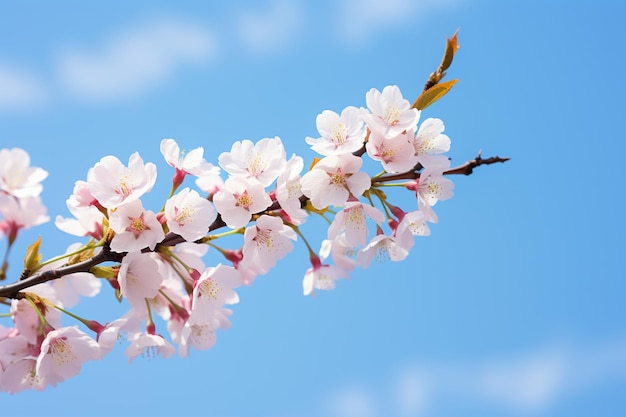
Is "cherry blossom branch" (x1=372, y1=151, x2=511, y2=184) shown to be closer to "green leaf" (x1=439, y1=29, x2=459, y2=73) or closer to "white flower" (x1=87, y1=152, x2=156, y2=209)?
"green leaf" (x1=439, y1=29, x2=459, y2=73)

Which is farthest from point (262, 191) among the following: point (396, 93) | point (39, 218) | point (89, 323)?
point (39, 218)

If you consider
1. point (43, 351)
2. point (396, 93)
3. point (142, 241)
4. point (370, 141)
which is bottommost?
point (43, 351)

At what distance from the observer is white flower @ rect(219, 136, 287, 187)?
2.76 metres

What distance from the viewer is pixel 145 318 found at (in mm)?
3293

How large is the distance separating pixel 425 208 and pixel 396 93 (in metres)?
0.50

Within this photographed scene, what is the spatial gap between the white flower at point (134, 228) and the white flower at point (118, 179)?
0.23 feet

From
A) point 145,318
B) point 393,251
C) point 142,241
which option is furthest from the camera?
point 145,318

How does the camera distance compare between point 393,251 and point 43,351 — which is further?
point 393,251

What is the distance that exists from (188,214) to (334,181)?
0.60m

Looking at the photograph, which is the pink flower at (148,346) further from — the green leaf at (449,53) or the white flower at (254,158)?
the green leaf at (449,53)

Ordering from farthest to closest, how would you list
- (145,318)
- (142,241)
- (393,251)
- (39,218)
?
(39,218) < (145,318) < (393,251) < (142,241)

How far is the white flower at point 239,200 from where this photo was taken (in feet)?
8.80

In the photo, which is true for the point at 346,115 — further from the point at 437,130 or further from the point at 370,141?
the point at 437,130


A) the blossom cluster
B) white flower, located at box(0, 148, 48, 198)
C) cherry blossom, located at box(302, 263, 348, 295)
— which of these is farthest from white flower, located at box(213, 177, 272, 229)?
white flower, located at box(0, 148, 48, 198)
